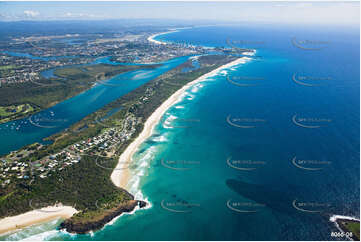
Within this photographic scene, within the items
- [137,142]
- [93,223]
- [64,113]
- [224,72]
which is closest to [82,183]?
[93,223]

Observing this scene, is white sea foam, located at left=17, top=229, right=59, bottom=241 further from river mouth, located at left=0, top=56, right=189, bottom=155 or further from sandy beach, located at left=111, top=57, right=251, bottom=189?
river mouth, located at left=0, top=56, right=189, bottom=155

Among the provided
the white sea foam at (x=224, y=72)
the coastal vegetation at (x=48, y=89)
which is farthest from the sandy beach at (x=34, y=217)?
the white sea foam at (x=224, y=72)

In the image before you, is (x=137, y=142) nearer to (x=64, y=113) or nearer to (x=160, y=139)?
(x=160, y=139)

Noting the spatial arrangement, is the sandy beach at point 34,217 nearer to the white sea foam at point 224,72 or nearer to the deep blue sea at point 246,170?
the deep blue sea at point 246,170

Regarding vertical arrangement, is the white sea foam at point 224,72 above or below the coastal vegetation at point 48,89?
above

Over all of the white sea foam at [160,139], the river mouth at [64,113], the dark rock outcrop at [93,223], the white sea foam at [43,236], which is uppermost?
the river mouth at [64,113]

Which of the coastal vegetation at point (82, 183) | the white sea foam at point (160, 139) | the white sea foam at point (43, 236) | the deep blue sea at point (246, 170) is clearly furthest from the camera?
the white sea foam at point (160, 139)

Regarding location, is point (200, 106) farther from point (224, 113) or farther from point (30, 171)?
point (30, 171)

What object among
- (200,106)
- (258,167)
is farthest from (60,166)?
(200,106)
